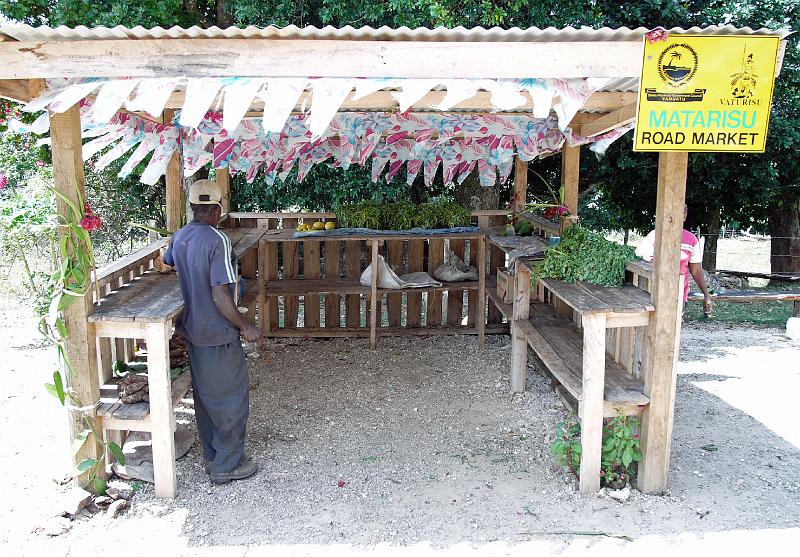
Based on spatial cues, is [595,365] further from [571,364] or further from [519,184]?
[519,184]

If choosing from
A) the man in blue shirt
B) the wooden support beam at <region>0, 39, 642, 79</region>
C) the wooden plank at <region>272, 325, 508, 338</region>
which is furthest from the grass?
the man in blue shirt

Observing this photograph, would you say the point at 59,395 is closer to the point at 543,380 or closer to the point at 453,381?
the point at 453,381

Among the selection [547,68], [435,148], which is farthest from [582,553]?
[435,148]

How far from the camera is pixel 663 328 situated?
421 centimetres

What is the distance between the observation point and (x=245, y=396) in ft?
14.7

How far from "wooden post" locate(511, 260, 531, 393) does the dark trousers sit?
2641 millimetres

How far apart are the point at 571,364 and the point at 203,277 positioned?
2.69 m

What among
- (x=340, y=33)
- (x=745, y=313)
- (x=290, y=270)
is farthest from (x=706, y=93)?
(x=745, y=313)

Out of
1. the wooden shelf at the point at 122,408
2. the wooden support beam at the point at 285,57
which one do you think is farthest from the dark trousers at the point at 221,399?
the wooden support beam at the point at 285,57

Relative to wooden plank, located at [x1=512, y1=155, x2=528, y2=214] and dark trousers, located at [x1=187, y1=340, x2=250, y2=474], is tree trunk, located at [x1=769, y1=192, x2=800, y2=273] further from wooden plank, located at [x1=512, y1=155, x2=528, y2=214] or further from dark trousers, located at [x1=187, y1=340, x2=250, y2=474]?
dark trousers, located at [x1=187, y1=340, x2=250, y2=474]

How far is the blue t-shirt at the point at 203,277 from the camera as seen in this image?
4.09m

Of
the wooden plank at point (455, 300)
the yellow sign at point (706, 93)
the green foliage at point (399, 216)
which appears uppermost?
the yellow sign at point (706, 93)

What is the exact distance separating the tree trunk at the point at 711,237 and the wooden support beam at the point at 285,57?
911cm

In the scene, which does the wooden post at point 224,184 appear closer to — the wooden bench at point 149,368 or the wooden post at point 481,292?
the wooden post at point 481,292
